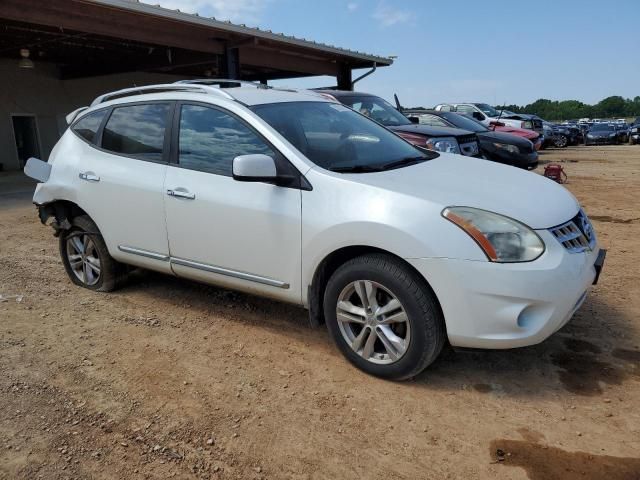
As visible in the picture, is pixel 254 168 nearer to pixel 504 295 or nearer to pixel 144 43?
pixel 504 295

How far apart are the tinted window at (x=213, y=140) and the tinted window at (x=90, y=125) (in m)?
1.09

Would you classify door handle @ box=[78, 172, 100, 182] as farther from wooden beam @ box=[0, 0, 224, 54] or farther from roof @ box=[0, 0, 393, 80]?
Answer: wooden beam @ box=[0, 0, 224, 54]

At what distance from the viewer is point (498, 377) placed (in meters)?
3.27

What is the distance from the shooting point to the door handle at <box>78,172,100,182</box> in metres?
4.45

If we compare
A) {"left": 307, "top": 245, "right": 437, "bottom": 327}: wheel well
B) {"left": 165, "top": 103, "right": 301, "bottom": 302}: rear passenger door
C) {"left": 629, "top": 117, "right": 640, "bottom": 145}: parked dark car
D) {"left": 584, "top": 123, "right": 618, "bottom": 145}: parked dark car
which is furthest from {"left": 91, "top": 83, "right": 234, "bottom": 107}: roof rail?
{"left": 629, "top": 117, "right": 640, "bottom": 145}: parked dark car

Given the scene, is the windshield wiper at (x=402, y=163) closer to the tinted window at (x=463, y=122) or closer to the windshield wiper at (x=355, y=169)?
the windshield wiper at (x=355, y=169)

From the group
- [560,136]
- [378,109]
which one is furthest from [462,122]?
[560,136]

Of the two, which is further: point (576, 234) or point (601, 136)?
point (601, 136)

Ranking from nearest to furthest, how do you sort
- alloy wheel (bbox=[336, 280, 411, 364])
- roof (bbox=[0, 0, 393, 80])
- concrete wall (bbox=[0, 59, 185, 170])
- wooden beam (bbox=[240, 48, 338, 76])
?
1. alloy wheel (bbox=[336, 280, 411, 364])
2. roof (bbox=[0, 0, 393, 80])
3. wooden beam (bbox=[240, 48, 338, 76])
4. concrete wall (bbox=[0, 59, 185, 170])

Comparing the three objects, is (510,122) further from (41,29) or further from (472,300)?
(472,300)

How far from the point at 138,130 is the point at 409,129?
16.6ft

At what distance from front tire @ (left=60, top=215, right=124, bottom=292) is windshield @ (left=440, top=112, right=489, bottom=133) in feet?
28.0

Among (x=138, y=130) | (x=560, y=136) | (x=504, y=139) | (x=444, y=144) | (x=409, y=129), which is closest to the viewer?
(x=138, y=130)

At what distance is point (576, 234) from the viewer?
3.19 meters
